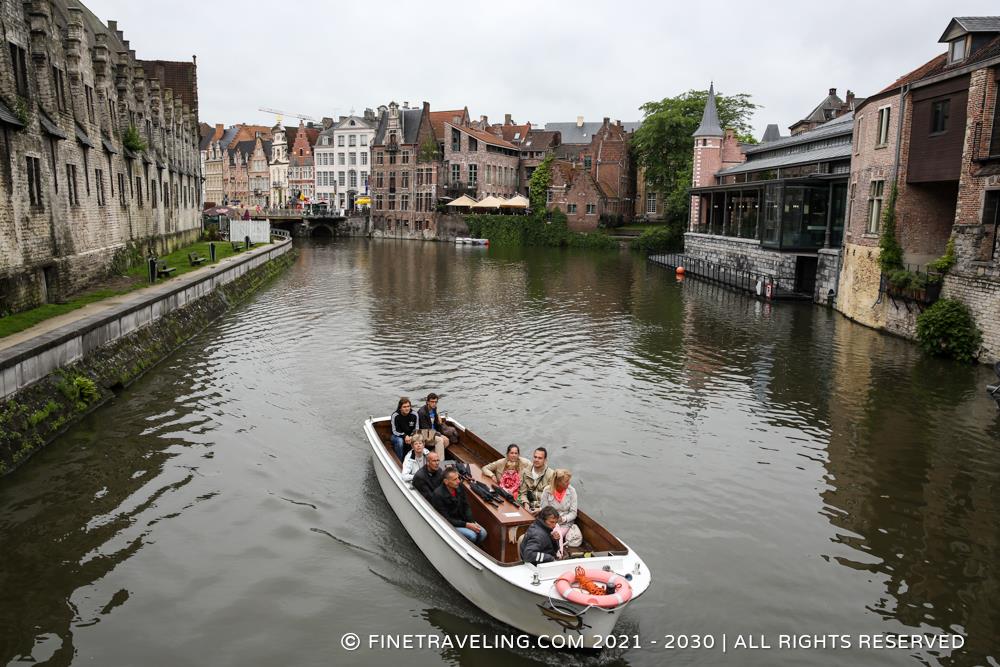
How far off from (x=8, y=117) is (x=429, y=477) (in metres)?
17.0

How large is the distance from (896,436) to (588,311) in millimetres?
18915

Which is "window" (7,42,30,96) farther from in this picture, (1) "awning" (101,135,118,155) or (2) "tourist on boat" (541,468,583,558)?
(2) "tourist on boat" (541,468,583,558)

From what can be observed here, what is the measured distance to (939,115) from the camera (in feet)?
84.7

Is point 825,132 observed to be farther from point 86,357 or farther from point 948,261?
point 86,357

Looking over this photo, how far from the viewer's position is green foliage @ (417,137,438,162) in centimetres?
8844

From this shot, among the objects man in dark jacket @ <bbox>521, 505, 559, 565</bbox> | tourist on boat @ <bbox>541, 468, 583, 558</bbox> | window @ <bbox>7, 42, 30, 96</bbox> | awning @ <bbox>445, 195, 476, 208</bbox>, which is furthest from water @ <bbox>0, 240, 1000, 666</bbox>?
awning @ <bbox>445, 195, 476, 208</bbox>

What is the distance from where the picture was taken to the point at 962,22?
2464 cm

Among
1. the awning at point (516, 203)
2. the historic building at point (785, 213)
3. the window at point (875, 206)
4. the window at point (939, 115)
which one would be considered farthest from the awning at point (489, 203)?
the window at point (939, 115)

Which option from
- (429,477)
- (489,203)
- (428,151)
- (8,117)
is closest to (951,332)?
(429,477)

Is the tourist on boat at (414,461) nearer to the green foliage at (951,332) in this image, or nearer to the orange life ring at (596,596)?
the orange life ring at (596,596)

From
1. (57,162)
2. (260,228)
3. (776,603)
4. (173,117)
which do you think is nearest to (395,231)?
(260,228)

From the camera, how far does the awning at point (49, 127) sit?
902 inches

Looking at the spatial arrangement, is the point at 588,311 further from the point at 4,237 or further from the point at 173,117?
the point at 173,117

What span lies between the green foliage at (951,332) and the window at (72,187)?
2918 cm
